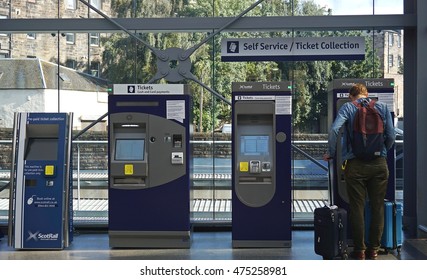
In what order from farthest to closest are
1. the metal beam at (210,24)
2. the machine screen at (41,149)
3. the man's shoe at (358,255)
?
the metal beam at (210,24) < the machine screen at (41,149) < the man's shoe at (358,255)

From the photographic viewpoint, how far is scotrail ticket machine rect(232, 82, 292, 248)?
25.5 feet

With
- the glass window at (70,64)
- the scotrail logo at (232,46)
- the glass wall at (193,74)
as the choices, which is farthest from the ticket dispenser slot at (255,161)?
the glass window at (70,64)

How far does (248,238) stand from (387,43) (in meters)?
3.35

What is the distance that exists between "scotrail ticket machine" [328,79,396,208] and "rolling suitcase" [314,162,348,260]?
2.01ft

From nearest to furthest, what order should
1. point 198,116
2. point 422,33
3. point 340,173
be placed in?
1. point 340,173
2. point 422,33
3. point 198,116

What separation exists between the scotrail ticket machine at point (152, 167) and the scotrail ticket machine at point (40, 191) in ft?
1.76

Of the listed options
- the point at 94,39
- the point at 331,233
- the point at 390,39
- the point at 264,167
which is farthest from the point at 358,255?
the point at 94,39

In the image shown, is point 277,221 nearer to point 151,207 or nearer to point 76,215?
point 151,207

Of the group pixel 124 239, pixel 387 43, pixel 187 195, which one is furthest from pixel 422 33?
pixel 124 239

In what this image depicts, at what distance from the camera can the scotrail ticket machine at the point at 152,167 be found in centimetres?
780

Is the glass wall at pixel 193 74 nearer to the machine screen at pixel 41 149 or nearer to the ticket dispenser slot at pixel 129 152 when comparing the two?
the machine screen at pixel 41 149

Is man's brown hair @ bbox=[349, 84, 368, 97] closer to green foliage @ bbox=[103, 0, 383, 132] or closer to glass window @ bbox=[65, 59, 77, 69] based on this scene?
green foliage @ bbox=[103, 0, 383, 132]

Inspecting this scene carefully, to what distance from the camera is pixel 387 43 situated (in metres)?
9.13

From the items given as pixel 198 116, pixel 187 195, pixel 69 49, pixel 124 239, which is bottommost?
pixel 124 239
